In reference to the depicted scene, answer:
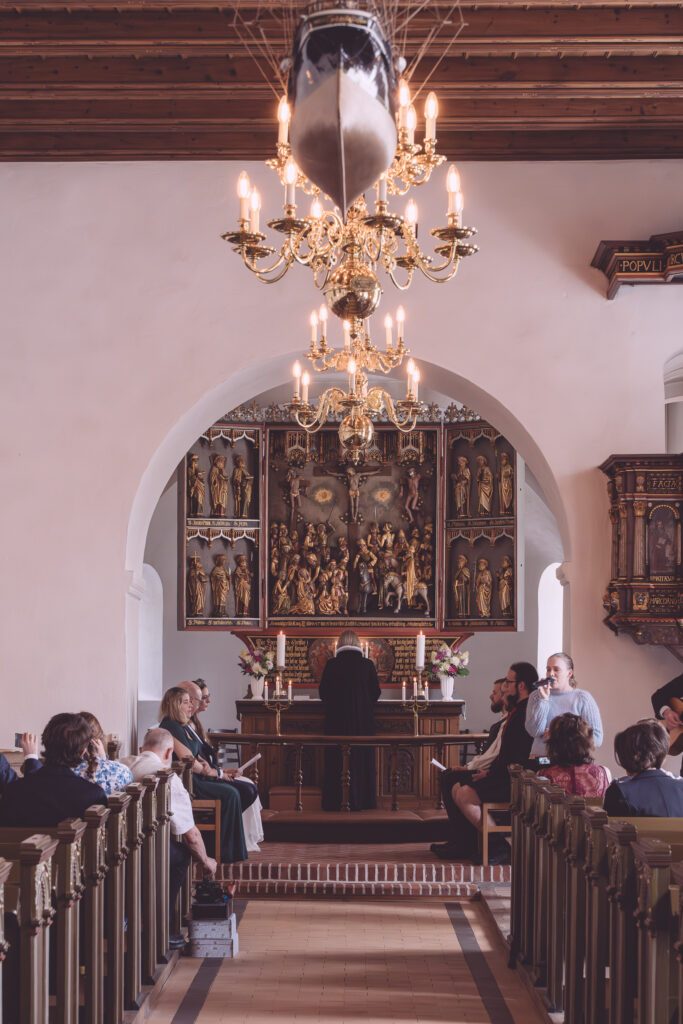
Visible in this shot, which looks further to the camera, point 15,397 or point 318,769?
point 318,769

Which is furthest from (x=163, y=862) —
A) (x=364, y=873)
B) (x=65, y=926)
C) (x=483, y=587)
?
(x=483, y=587)

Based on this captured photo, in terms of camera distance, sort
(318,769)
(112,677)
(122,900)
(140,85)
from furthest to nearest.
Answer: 1. (318,769)
2. (112,677)
3. (140,85)
4. (122,900)

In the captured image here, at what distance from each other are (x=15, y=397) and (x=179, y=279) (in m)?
1.63

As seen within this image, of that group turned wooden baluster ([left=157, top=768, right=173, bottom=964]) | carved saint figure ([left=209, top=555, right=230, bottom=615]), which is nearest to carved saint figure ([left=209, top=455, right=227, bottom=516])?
carved saint figure ([left=209, top=555, right=230, bottom=615])

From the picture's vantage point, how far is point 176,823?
7070mm

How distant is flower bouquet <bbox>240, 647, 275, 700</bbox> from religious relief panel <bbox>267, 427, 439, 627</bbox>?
0.48 metres

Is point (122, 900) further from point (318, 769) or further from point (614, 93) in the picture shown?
point (318, 769)

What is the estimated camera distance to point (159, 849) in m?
6.47

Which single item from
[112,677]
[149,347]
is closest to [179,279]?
[149,347]

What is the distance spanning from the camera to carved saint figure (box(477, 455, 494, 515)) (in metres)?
13.2

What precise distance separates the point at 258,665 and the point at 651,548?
495 centimetres

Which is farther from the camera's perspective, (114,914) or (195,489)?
(195,489)

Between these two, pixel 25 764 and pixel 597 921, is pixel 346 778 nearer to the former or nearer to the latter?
pixel 25 764

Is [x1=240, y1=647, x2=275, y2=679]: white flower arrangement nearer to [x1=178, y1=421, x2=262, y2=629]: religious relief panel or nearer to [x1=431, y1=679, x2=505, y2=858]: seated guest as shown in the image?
[x1=178, y1=421, x2=262, y2=629]: religious relief panel
